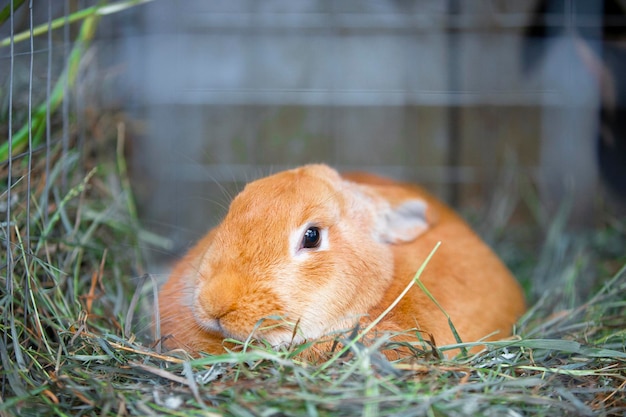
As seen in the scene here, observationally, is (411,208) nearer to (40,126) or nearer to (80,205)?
(80,205)

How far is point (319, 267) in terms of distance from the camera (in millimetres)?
2312

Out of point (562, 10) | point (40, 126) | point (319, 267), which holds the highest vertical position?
point (562, 10)

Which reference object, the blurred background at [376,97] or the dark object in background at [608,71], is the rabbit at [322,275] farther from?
the blurred background at [376,97]

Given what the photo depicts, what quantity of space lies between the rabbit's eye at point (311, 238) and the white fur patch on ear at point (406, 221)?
2.02 feet

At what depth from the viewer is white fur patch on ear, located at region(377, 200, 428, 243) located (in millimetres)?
2934

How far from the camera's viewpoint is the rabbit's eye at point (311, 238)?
2352 millimetres

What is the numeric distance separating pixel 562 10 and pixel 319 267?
362 centimetres

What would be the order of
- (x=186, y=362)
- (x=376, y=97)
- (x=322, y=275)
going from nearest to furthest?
1. (x=186, y=362)
2. (x=322, y=275)
3. (x=376, y=97)

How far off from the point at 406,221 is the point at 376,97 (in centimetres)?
300

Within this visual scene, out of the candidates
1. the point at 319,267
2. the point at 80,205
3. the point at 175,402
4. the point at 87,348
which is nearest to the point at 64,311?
the point at 87,348

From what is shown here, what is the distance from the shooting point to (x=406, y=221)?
117 inches

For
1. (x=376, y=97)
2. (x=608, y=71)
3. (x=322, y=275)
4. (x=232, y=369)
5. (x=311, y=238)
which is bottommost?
(x=232, y=369)

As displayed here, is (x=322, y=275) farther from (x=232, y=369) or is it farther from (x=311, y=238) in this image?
(x=232, y=369)

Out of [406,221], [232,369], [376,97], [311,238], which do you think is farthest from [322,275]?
[376,97]
